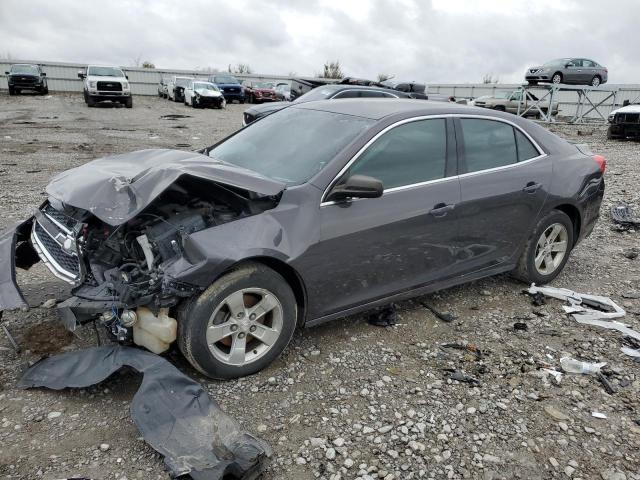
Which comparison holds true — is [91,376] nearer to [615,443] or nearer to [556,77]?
[615,443]

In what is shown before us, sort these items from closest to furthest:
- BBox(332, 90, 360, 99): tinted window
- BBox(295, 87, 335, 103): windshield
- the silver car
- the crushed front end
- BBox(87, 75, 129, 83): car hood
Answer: the crushed front end
BBox(332, 90, 360, 99): tinted window
BBox(295, 87, 335, 103): windshield
BBox(87, 75, 129, 83): car hood
the silver car

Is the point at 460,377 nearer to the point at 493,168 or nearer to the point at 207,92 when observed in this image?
the point at 493,168

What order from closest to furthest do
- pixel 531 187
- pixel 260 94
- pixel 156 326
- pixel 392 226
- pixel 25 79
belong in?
pixel 156 326 → pixel 392 226 → pixel 531 187 → pixel 25 79 → pixel 260 94

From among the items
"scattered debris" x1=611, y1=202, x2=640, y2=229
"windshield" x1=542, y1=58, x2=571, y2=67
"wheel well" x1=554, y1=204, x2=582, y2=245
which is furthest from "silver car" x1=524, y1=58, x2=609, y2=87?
"wheel well" x1=554, y1=204, x2=582, y2=245

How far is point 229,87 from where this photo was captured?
31.3m

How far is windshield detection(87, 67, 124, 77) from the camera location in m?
24.5

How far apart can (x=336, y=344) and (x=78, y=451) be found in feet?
5.89

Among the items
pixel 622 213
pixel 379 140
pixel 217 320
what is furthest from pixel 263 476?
pixel 622 213

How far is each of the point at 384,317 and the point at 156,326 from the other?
6.10ft

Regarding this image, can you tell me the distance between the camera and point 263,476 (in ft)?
8.27

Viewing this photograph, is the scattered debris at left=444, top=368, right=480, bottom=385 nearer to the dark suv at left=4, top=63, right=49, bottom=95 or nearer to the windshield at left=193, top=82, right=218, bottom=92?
the windshield at left=193, top=82, right=218, bottom=92

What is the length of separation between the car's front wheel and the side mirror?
0.67 meters

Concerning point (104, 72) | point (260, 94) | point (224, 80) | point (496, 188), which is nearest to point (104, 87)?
point (104, 72)

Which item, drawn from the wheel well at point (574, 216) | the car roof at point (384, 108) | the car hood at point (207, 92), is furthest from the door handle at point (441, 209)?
the car hood at point (207, 92)
